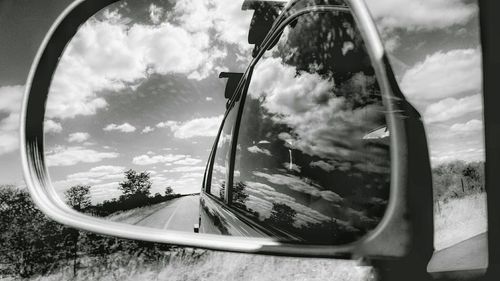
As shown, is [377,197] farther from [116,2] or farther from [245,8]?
[116,2]

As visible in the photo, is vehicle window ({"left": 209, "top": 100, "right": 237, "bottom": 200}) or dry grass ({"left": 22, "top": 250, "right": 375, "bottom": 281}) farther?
dry grass ({"left": 22, "top": 250, "right": 375, "bottom": 281})

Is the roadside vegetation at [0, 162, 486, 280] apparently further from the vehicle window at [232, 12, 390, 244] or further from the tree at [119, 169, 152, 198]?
the vehicle window at [232, 12, 390, 244]

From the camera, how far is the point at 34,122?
1907mm

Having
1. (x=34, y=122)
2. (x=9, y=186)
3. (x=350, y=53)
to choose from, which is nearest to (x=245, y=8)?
(x=350, y=53)

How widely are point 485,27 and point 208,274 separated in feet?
32.5

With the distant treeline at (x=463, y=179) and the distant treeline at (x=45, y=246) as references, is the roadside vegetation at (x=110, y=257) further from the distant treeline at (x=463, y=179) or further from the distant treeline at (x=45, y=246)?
the distant treeline at (x=463, y=179)

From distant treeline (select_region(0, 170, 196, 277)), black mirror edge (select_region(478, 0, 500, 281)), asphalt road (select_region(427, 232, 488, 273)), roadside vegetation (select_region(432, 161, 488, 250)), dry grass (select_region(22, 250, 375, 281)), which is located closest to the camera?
asphalt road (select_region(427, 232, 488, 273))

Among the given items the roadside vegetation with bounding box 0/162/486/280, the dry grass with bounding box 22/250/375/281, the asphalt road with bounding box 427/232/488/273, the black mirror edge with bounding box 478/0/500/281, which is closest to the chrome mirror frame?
the asphalt road with bounding box 427/232/488/273

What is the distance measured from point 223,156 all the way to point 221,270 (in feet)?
27.3

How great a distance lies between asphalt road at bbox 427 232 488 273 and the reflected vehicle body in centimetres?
18

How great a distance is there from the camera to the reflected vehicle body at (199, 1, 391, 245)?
1.11 meters

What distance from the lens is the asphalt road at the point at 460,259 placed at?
3.38ft

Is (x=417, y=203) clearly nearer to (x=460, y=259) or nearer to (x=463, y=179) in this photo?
(x=460, y=259)

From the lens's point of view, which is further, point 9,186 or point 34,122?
point 9,186
